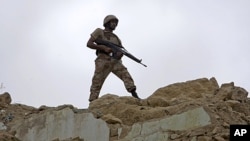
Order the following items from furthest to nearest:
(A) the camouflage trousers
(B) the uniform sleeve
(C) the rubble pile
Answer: (B) the uniform sleeve
(A) the camouflage trousers
(C) the rubble pile

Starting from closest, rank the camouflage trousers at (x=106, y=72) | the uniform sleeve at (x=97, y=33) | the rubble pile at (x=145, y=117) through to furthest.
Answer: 1. the rubble pile at (x=145, y=117)
2. the camouflage trousers at (x=106, y=72)
3. the uniform sleeve at (x=97, y=33)

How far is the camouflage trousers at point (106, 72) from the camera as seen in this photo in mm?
11148

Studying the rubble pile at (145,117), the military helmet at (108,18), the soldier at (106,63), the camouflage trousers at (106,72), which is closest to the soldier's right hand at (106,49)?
the soldier at (106,63)

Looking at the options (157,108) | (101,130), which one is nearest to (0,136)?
(101,130)

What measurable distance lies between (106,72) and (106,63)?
0.47 ft

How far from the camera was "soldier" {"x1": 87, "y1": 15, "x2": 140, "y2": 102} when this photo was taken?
440 inches

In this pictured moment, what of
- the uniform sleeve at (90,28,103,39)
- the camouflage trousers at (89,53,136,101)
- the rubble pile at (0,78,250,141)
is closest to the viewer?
the rubble pile at (0,78,250,141)

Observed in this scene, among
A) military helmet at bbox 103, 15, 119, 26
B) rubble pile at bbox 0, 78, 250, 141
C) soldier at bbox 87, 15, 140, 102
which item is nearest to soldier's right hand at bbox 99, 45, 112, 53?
soldier at bbox 87, 15, 140, 102

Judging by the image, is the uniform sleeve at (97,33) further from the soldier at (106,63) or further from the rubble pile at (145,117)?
the rubble pile at (145,117)

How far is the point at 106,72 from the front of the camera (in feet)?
37.3

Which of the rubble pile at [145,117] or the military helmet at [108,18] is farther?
the military helmet at [108,18]

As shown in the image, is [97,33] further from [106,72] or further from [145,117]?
[145,117]

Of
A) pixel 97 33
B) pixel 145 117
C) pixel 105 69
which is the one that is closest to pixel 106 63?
pixel 105 69

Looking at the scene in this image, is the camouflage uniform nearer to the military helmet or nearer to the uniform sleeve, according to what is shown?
the uniform sleeve
